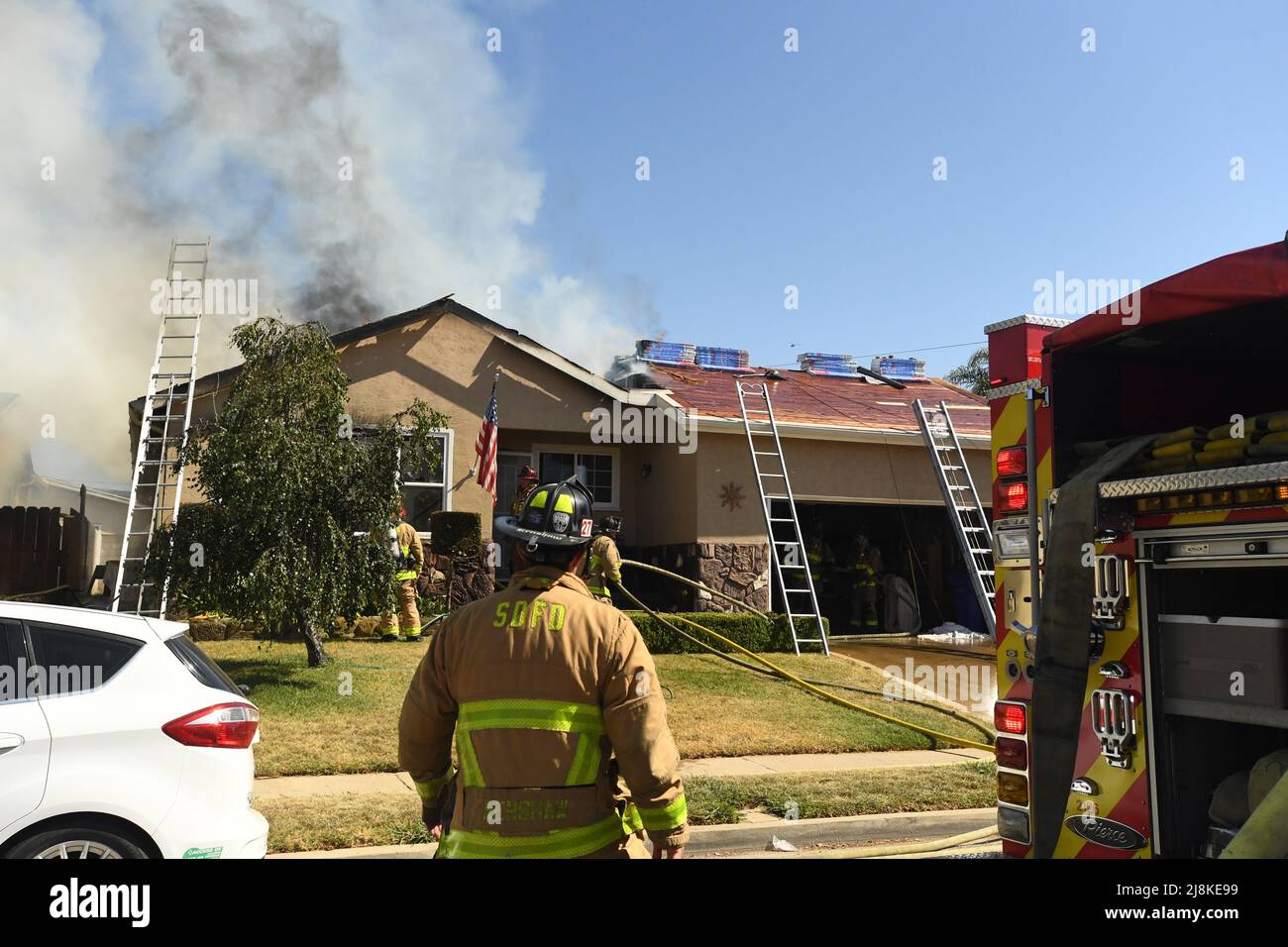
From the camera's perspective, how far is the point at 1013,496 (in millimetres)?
4312

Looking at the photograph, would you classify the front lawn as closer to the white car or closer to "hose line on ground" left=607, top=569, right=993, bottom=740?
"hose line on ground" left=607, top=569, right=993, bottom=740

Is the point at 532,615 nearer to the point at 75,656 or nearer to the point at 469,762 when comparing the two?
the point at 469,762

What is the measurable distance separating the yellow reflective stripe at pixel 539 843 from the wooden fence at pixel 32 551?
46.5 feet

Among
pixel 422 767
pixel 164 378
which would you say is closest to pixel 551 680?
pixel 422 767

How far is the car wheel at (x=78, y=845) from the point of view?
4.18 meters

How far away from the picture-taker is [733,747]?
29.8 ft

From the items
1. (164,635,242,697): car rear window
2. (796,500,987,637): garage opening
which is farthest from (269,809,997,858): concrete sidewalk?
(796,500,987,637): garage opening

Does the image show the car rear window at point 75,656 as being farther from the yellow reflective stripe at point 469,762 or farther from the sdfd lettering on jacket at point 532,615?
the sdfd lettering on jacket at point 532,615

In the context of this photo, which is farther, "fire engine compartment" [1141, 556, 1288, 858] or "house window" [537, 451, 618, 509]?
"house window" [537, 451, 618, 509]

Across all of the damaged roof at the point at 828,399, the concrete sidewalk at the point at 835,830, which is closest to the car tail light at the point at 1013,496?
the concrete sidewalk at the point at 835,830

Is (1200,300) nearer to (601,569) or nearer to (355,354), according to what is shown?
(601,569)

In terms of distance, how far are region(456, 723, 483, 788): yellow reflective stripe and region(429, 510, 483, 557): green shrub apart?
12.0 m

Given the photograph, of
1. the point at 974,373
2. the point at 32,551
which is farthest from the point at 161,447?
the point at 974,373

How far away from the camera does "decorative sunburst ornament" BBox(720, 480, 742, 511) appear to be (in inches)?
634
